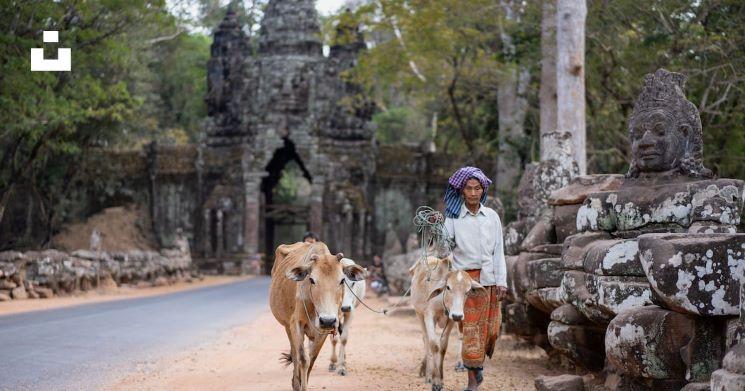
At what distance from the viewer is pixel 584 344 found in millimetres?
8453

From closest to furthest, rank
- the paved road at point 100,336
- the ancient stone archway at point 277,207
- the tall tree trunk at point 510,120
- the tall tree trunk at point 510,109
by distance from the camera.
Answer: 1. the paved road at point 100,336
2. the tall tree trunk at point 510,109
3. the tall tree trunk at point 510,120
4. the ancient stone archway at point 277,207

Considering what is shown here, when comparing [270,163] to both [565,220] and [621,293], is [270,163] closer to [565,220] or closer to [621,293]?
[565,220]

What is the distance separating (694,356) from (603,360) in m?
2.62

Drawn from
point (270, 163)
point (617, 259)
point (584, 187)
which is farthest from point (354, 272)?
point (270, 163)

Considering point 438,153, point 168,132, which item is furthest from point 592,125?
point 168,132

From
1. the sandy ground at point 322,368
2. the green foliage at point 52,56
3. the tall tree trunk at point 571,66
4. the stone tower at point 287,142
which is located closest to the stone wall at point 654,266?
the sandy ground at point 322,368

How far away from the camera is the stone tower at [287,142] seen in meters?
42.6

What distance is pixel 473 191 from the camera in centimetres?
857

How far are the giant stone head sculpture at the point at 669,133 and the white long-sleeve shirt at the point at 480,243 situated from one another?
145 centimetres

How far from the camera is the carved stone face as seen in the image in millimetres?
8016

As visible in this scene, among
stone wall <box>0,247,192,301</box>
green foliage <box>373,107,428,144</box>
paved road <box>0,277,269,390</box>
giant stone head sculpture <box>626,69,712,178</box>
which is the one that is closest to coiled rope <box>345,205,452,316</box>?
giant stone head sculpture <box>626,69,712,178</box>

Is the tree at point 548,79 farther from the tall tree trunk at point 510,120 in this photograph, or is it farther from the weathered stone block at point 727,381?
the weathered stone block at point 727,381

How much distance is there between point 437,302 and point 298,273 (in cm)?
189

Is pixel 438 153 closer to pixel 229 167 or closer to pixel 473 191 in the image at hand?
pixel 229 167
